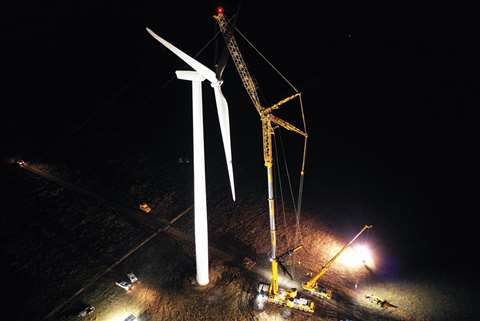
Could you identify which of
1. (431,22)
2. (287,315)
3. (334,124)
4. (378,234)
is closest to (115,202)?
(287,315)

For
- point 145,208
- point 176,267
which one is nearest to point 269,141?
point 176,267

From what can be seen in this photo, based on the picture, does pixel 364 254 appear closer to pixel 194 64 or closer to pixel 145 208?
pixel 145 208

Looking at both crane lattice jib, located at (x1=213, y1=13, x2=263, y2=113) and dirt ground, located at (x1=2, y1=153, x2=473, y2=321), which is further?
dirt ground, located at (x1=2, y1=153, x2=473, y2=321)

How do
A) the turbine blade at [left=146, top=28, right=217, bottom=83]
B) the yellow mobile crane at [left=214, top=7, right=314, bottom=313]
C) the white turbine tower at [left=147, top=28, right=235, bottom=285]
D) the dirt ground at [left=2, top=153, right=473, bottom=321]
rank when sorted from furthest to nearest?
the dirt ground at [left=2, top=153, right=473, bottom=321] < the yellow mobile crane at [left=214, top=7, right=314, bottom=313] < the white turbine tower at [left=147, top=28, right=235, bottom=285] < the turbine blade at [left=146, top=28, right=217, bottom=83]

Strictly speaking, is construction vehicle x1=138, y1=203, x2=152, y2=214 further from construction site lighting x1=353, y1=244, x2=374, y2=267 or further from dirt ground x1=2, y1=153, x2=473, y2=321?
construction site lighting x1=353, y1=244, x2=374, y2=267

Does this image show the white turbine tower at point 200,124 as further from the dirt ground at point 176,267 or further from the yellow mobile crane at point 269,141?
the dirt ground at point 176,267

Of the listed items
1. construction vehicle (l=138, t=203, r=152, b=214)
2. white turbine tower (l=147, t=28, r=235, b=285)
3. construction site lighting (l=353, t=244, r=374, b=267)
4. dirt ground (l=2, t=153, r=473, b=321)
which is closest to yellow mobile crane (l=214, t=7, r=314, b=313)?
dirt ground (l=2, t=153, r=473, b=321)

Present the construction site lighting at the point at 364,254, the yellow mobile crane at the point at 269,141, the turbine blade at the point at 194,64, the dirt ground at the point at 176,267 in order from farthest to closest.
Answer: the construction site lighting at the point at 364,254
the dirt ground at the point at 176,267
the yellow mobile crane at the point at 269,141
the turbine blade at the point at 194,64

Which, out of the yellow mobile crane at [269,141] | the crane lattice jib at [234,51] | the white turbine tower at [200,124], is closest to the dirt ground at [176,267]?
the yellow mobile crane at [269,141]
